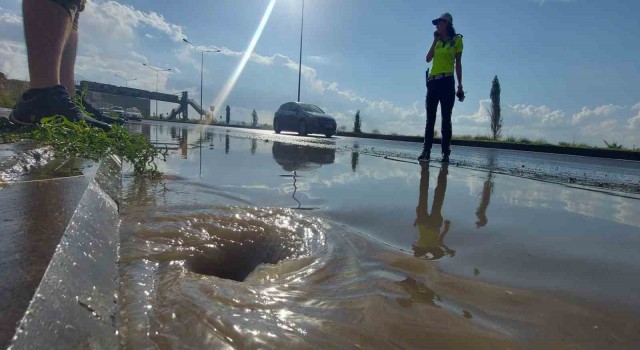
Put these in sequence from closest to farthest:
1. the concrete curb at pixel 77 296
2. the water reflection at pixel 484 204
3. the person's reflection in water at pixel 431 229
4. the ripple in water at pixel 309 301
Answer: the concrete curb at pixel 77 296 < the ripple in water at pixel 309 301 < the person's reflection in water at pixel 431 229 < the water reflection at pixel 484 204

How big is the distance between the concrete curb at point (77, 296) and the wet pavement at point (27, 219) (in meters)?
0.02

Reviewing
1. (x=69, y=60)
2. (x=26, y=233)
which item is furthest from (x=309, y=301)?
(x=69, y=60)

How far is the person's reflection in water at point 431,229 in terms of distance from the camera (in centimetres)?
167

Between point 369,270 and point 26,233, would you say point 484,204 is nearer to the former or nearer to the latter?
point 369,270

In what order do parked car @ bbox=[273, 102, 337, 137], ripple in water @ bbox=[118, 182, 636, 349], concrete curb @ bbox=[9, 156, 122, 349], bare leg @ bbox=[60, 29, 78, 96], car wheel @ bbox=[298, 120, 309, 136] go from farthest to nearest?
car wheel @ bbox=[298, 120, 309, 136] → parked car @ bbox=[273, 102, 337, 137] → bare leg @ bbox=[60, 29, 78, 96] → ripple in water @ bbox=[118, 182, 636, 349] → concrete curb @ bbox=[9, 156, 122, 349]

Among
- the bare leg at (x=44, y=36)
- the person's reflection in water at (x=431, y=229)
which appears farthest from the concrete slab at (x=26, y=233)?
the bare leg at (x=44, y=36)

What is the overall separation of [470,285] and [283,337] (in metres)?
0.72

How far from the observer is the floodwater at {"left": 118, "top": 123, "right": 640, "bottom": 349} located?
1.00 meters

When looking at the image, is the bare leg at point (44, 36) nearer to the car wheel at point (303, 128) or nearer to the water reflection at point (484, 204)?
the water reflection at point (484, 204)

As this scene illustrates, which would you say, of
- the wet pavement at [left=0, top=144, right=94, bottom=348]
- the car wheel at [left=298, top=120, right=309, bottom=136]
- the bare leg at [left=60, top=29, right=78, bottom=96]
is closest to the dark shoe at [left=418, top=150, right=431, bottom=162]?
the bare leg at [left=60, top=29, right=78, bottom=96]

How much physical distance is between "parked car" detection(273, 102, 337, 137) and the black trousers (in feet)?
26.8

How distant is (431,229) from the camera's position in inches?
80.4

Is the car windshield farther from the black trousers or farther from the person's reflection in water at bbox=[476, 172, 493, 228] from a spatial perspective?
the person's reflection in water at bbox=[476, 172, 493, 228]

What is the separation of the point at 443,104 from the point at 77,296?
237 inches
